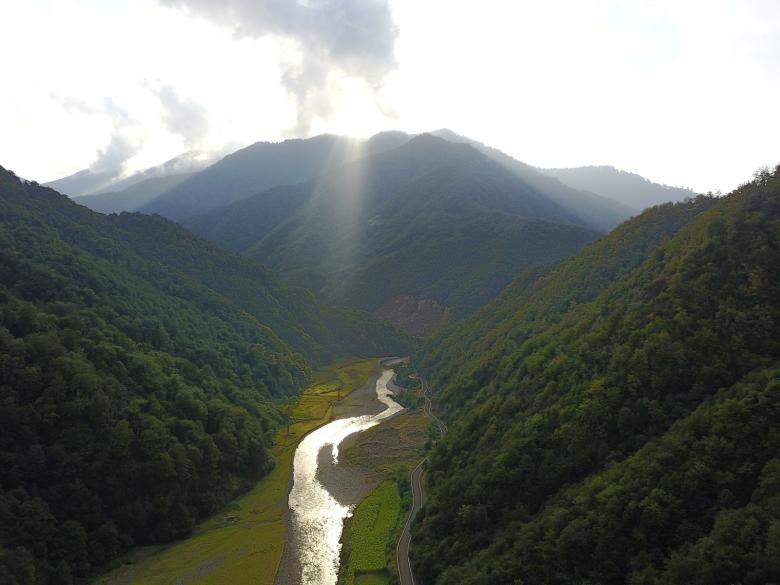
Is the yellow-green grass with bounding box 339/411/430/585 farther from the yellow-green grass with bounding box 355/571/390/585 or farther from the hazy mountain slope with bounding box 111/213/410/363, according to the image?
the hazy mountain slope with bounding box 111/213/410/363

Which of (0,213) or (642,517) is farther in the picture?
(0,213)

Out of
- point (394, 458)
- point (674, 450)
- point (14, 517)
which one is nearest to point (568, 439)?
point (674, 450)

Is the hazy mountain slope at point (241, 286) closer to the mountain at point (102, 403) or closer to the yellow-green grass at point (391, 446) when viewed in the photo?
the mountain at point (102, 403)

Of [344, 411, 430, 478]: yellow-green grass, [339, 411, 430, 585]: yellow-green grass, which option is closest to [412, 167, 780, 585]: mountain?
[339, 411, 430, 585]: yellow-green grass

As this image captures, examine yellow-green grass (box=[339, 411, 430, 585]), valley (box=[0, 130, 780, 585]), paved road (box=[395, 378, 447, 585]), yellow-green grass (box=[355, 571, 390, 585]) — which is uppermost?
valley (box=[0, 130, 780, 585])

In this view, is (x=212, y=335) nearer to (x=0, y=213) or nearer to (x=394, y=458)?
(x=0, y=213)

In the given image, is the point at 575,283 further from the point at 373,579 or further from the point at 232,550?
the point at 232,550
